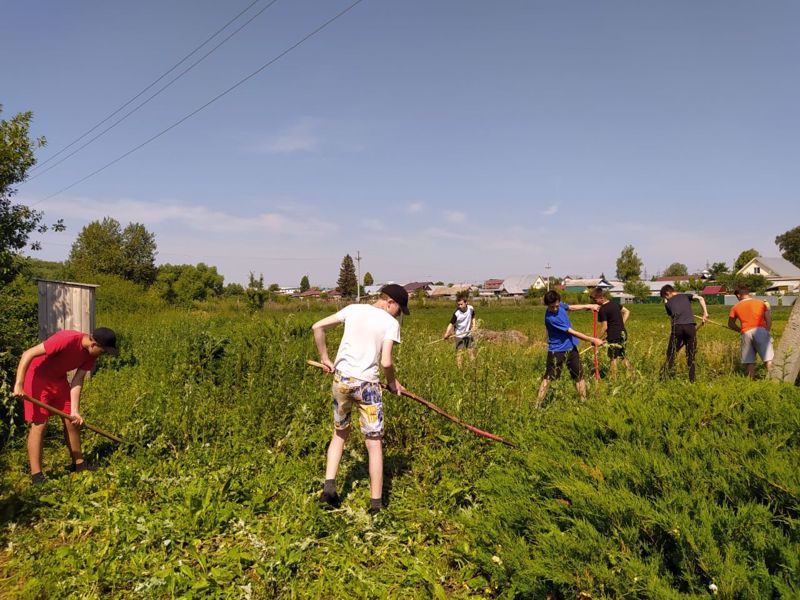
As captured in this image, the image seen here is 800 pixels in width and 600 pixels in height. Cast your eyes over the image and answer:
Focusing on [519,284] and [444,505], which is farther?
[519,284]

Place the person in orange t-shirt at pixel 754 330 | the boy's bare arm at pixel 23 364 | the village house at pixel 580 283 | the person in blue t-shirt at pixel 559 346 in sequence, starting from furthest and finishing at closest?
1. the village house at pixel 580 283
2. the person in orange t-shirt at pixel 754 330
3. the person in blue t-shirt at pixel 559 346
4. the boy's bare arm at pixel 23 364

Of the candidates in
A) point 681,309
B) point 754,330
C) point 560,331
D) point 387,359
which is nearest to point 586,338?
point 560,331

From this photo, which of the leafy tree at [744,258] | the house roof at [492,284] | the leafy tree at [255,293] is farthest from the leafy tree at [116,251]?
the leafy tree at [744,258]

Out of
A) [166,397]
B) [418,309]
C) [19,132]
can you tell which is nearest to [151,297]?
[19,132]

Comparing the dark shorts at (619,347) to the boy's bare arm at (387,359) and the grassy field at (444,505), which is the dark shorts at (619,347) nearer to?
the grassy field at (444,505)

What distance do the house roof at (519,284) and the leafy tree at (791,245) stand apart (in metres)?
43.8

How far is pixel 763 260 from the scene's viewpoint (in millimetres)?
78938

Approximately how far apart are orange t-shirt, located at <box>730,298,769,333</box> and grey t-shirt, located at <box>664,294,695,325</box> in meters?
0.67

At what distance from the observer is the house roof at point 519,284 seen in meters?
102

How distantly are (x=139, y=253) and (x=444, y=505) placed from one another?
68408 millimetres

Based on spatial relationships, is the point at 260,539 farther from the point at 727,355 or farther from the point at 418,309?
the point at 418,309

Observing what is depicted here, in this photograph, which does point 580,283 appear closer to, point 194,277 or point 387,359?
point 194,277

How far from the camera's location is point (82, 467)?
4.44 metres

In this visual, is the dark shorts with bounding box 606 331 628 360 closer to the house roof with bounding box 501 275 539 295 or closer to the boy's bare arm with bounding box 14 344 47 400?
the boy's bare arm with bounding box 14 344 47 400
